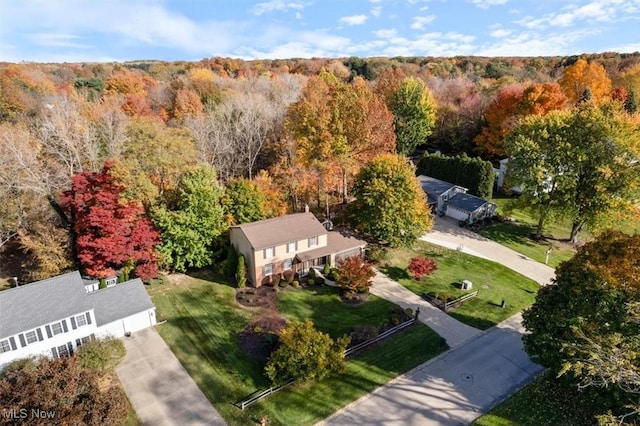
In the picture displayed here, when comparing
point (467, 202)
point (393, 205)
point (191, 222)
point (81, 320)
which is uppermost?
point (393, 205)

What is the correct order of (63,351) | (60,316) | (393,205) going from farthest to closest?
(393,205) → (63,351) → (60,316)

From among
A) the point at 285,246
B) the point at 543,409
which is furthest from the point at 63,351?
the point at 543,409

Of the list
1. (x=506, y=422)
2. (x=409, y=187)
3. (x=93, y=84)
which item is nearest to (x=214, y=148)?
(x=409, y=187)

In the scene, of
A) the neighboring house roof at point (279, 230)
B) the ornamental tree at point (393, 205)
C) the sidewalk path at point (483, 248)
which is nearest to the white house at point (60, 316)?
the neighboring house roof at point (279, 230)

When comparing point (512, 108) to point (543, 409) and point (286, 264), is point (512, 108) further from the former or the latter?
point (543, 409)

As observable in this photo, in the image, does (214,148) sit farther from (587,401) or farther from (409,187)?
(587,401)

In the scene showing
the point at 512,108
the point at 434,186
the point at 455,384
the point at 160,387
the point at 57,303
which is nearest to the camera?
the point at 160,387
